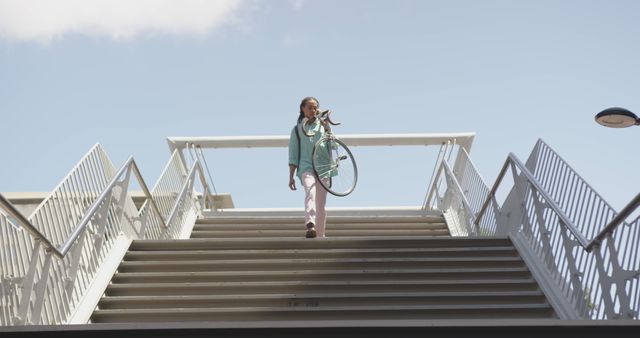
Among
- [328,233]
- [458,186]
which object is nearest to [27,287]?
[328,233]

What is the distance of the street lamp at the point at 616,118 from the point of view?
7379 millimetres

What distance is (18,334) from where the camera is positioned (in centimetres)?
504

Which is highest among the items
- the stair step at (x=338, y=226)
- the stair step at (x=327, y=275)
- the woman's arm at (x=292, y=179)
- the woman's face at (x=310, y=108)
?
the woman's face at (x=310, y=108)

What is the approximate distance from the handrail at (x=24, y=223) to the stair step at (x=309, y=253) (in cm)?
166

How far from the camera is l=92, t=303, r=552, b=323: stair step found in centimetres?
729

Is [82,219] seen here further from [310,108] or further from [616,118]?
[616,118]

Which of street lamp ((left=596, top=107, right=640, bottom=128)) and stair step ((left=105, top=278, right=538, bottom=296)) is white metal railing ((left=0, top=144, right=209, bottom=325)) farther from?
street lamp ((left=596, top=107, right=640, bottom=128))

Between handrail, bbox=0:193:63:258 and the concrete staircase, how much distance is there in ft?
2.50

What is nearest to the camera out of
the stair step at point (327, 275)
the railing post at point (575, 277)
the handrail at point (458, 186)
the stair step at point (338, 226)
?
the railing post at point (575, 277)

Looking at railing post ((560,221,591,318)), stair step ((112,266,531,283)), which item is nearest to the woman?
stair step ((112,266,531,283))

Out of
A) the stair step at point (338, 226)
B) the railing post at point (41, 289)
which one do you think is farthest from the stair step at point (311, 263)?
the stair step at point (338, 226)

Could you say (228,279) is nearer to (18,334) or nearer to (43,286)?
(43,286)

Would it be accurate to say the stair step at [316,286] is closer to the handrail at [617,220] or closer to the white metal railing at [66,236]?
the white metal railing at [66,236]

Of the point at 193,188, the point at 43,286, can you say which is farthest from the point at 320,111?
the point at 43,286
